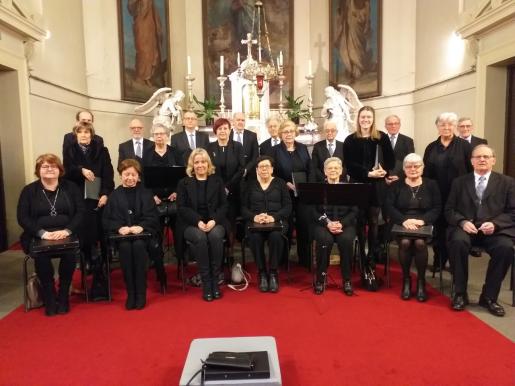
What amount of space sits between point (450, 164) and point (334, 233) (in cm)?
150

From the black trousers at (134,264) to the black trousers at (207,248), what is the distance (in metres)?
0.48

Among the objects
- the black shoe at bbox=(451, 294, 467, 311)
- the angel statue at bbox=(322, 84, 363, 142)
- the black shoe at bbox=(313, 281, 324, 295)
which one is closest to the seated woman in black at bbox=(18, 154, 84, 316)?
the black shoe at bbox=(313, 281, 324, 295)

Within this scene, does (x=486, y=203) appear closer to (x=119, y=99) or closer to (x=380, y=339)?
(x=380, y=339)

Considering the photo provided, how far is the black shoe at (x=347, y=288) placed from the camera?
4250mm

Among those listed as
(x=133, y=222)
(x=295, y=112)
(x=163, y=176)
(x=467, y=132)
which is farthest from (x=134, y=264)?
Answer: (x=295, y=112)

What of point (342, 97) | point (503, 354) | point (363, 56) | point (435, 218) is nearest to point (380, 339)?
point (503, 354)

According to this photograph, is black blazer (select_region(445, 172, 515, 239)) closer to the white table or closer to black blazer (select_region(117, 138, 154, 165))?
the white table

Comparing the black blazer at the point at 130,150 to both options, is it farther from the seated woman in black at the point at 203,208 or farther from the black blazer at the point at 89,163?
the seated woman in black at the point at 203,208

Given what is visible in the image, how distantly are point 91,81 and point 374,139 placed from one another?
638cm

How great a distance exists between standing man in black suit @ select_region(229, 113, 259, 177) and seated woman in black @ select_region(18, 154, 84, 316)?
201cm

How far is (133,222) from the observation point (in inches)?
169

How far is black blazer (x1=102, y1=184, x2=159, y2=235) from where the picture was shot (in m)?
4.22

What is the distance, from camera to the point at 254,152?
216 inches

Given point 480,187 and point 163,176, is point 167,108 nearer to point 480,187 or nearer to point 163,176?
point 163,176
